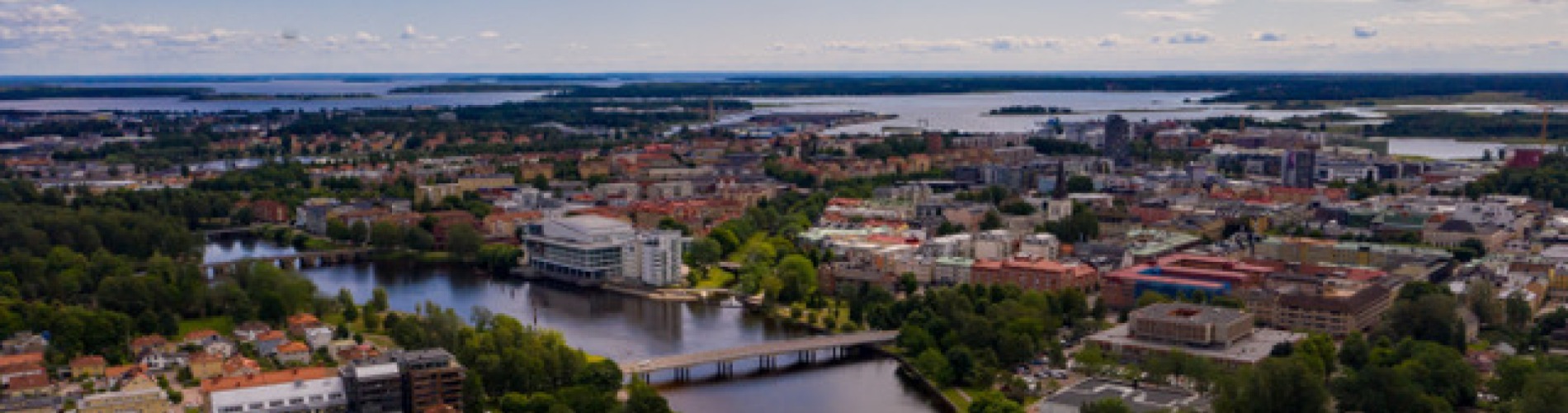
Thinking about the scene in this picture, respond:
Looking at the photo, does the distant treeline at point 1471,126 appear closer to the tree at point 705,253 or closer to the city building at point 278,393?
the tree at point 705,253

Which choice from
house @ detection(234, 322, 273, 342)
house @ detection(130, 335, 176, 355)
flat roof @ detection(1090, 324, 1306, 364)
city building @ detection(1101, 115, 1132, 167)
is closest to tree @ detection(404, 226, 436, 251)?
house @ detection(234, 322, 273, 342)

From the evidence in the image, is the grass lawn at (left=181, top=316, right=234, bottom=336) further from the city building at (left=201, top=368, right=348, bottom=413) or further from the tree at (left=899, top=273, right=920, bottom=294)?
the tree at (left=899, top=273, right=920, bottom=294)

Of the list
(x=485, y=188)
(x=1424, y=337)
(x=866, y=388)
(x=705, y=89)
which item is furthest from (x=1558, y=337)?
(x=705, y=89)

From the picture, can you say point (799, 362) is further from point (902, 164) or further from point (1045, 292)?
point (902, 164)

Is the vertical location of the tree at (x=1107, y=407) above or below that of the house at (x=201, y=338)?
above

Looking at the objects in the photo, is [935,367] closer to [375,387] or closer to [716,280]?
[375,387]

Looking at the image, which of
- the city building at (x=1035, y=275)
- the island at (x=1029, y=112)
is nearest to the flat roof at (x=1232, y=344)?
the city building at (x=1035, y=275)

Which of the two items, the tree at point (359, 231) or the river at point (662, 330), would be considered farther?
the tree at point (359, 231)

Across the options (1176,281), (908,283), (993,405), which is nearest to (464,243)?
(908,283)
